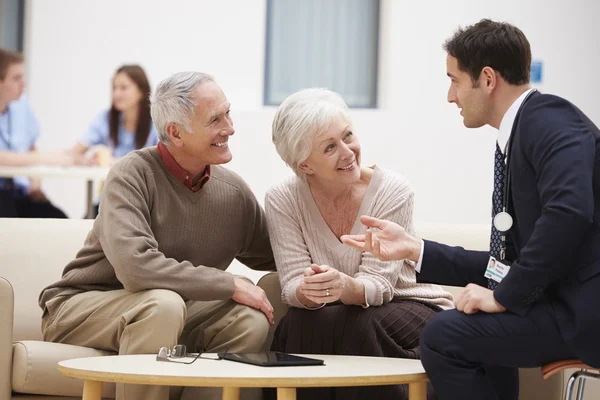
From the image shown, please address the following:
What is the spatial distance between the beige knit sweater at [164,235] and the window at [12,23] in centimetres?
526

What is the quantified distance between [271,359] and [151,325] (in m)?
0.44

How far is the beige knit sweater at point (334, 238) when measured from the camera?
9.01ft

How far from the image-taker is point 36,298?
3.10 meters

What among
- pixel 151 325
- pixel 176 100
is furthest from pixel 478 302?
pixel 176 100

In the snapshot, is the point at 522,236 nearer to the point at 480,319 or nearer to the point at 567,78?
the point at 480,319

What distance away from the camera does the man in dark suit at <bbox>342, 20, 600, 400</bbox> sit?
75.5 inches

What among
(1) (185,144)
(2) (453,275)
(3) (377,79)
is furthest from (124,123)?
(2) (453,275)

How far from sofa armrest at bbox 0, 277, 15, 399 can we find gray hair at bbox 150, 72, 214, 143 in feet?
2.37

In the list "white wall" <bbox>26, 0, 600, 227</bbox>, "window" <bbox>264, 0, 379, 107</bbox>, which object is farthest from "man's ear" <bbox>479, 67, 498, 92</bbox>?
"window" <bbox>264, 0, 379, 107</bbox>

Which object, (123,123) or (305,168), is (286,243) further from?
(123,123)

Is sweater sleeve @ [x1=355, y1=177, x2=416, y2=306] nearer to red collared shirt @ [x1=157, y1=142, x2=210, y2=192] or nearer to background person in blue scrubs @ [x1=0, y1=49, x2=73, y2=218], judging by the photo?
red collared shirt @ [x1=157, y1=142, x2=210, y2=192]

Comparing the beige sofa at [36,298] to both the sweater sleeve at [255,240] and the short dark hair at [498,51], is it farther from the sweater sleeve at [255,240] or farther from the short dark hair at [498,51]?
the short dark hair at [498,51]

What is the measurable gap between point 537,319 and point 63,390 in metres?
1.49

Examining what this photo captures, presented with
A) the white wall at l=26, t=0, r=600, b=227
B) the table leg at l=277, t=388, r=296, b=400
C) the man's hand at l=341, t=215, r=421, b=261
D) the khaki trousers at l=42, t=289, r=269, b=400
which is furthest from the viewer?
the white wall at l=26, t=0, r=600, b=227
